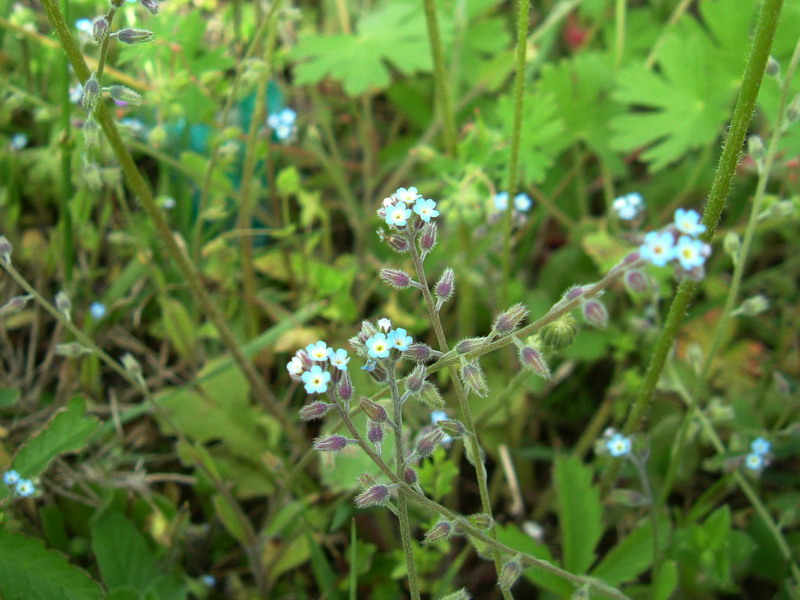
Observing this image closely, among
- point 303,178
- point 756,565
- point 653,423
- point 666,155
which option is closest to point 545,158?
point 666,155

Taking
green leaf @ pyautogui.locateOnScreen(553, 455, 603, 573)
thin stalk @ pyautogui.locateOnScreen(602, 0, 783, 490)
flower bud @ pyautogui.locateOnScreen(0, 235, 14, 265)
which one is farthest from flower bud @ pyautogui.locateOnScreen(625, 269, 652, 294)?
flower bud @ pyautogui.locateOnScreen(0, 235, 14, 265)

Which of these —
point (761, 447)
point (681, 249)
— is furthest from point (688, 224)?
point (761, 447)

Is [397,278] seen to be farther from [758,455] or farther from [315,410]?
[758,455]

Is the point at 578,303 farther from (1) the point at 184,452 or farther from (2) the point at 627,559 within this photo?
(1) the point at 184,452

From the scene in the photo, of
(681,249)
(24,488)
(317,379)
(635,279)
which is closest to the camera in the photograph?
(681,249)

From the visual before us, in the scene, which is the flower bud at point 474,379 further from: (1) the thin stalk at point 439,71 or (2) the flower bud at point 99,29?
(1) the thin stalk at point 439,71

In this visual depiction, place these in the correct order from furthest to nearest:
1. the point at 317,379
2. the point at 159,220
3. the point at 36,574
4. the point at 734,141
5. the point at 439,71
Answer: the point at 439,71
the point at 159,220
the point at 36,574
the point at 734,141
the point at 317,379
